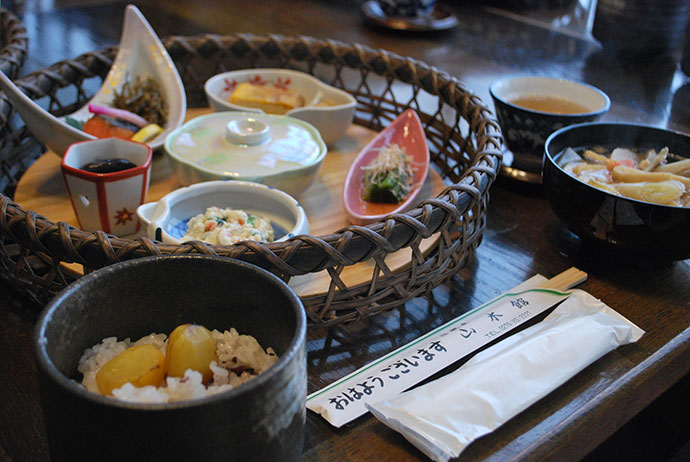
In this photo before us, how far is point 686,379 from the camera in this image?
50.1 inches

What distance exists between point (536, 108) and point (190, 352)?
105 centimetres

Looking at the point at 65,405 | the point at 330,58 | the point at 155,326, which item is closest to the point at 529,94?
the point at 330,58

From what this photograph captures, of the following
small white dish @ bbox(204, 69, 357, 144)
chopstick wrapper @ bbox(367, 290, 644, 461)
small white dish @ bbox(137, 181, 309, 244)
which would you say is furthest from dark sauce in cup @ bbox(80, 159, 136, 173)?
chopstick wrapper @ bbox(367, 290, 644, 461)

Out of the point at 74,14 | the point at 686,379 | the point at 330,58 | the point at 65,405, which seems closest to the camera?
the point at 65,405

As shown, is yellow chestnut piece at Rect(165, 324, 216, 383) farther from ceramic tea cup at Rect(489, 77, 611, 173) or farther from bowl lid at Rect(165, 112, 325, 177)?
ceramic tea cup at Rect(489, 77, 611, 173)

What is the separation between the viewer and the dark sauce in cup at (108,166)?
1.01 metres

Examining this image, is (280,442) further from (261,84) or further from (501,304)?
(261,84)

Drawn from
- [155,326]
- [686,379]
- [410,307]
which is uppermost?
[155,326]

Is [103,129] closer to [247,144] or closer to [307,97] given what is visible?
[247,144]

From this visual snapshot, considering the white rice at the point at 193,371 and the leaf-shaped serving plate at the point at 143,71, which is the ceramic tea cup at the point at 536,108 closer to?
the leaf-shaped serving plate at the point at 143,71

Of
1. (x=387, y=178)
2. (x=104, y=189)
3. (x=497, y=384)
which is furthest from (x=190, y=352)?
(x=387, y=178)

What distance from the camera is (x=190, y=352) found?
1.87 feet

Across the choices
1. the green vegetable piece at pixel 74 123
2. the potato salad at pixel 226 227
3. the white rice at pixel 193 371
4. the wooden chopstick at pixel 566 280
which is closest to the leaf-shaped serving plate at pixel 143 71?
the green vegetable piece at pixel 74 123

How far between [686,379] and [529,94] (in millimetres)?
698
